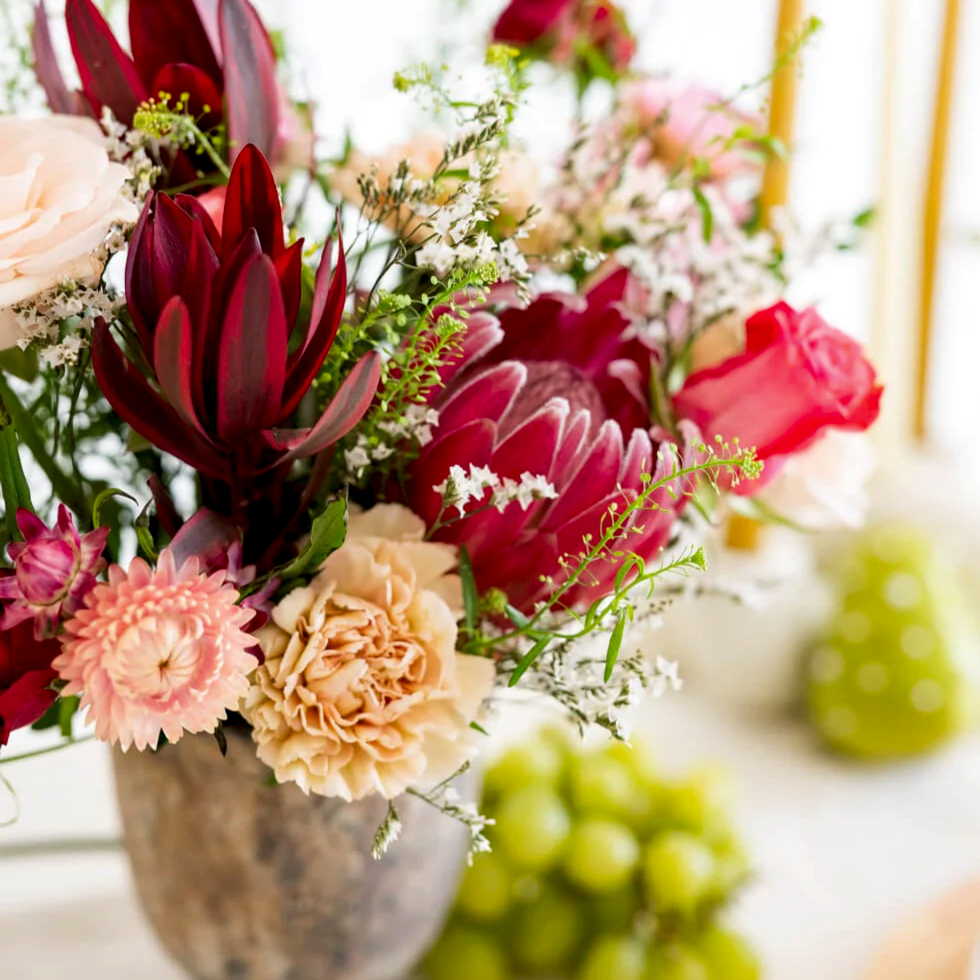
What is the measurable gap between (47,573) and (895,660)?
742mm

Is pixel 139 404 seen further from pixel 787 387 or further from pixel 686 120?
pixel 686 120

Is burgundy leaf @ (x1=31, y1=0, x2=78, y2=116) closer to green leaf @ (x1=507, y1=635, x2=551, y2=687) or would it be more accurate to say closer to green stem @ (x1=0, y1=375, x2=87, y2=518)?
green stem @ (x1=0, y1=375, x2=87, y2=518)

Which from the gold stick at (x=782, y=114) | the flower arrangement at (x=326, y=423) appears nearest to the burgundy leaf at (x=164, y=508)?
the flower arrangement at (x=326, y=423)

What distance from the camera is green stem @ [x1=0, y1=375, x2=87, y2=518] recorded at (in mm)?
382

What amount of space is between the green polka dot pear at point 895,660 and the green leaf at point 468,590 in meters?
0.61

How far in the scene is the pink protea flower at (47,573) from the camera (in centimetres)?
29

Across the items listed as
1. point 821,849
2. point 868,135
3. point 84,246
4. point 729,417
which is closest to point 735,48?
point 868,135

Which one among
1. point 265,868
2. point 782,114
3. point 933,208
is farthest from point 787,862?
point 933,208

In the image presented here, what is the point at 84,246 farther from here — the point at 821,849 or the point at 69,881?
the point at 821,849

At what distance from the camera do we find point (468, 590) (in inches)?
14.3

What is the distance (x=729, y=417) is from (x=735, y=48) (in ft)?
3.58

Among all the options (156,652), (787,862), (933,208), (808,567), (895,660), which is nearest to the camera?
(156,652)

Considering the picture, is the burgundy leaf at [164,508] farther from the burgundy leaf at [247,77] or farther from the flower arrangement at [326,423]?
the burgundy leaf at [247,77]

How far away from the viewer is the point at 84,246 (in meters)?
0.31
